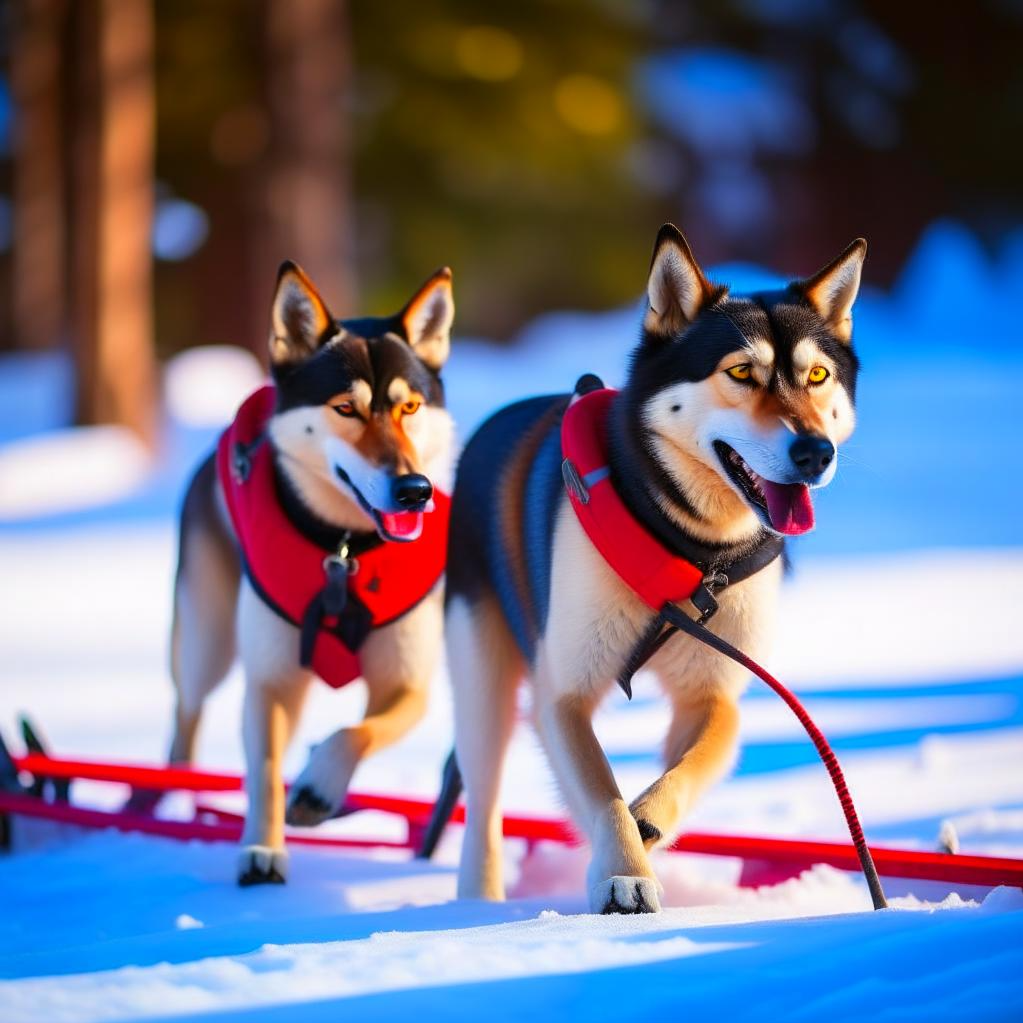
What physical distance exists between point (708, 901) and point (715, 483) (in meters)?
1.11

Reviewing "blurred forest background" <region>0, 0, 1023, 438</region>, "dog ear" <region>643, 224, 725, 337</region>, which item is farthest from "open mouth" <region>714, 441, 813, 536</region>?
"blurred forest background" <region>0, 0, 1023, 438</region>

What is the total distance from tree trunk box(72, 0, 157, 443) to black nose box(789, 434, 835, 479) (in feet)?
35.0

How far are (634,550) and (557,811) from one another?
5.58ft

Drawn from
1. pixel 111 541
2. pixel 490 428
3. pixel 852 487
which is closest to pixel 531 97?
pixel 852 487

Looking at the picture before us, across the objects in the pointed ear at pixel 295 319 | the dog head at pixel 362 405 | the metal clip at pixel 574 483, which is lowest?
the metal clip at pixel 574 483

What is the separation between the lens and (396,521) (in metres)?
3.70

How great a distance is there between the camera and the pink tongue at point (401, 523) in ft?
12.1

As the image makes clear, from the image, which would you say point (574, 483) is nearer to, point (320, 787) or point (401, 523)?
point (401, 523)

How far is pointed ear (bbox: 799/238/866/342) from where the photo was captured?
10.3ft

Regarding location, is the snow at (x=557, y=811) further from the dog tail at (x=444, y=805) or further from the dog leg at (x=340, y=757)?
the dog leg at (x=340, y=757)

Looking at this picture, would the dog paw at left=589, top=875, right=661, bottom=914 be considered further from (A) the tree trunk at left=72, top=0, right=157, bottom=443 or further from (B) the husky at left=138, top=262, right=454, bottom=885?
(A) the tree trunk at left=72, top=0, right=157, bottom=443

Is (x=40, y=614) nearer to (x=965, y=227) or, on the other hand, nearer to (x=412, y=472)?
(x=412, y=472)

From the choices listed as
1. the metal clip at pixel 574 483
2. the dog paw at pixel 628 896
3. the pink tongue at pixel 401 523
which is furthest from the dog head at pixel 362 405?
the dog paw at pixel 628 896

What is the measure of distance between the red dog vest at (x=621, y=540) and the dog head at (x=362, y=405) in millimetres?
614
